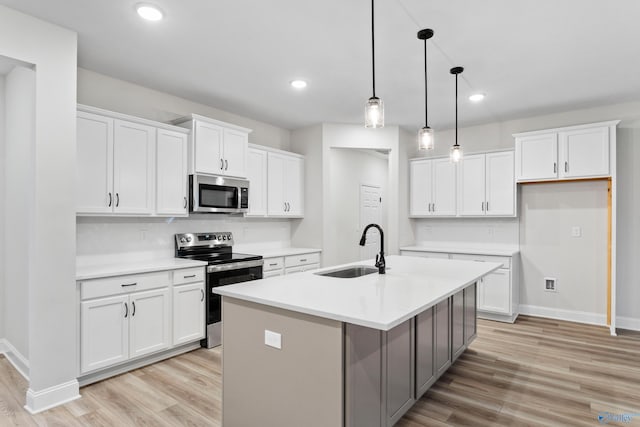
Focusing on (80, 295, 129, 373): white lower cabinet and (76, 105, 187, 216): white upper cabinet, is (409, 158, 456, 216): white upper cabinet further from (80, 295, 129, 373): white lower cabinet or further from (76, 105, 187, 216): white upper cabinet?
(80, 295, 129, 373): white lower cabinet

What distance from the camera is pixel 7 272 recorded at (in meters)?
3.37

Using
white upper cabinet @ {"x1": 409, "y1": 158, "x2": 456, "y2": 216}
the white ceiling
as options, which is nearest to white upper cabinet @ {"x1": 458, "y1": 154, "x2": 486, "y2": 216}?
white upper cabinet @ {"x1": 409, "y1": 158, "x2": 456, "y2": 216}

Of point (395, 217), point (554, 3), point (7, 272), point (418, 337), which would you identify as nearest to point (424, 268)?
point (418, 337)

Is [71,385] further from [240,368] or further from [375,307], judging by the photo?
[375,307]

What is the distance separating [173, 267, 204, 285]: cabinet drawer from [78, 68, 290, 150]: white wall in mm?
1662

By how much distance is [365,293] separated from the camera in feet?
6.53

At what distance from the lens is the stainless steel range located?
3.63 meters

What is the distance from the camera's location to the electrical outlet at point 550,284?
4.66 m

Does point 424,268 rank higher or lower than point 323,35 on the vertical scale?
lower

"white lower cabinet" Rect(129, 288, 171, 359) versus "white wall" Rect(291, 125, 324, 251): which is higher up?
"white wall" Rect(291, 125, 324, 251)

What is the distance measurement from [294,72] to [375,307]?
99.2 inches

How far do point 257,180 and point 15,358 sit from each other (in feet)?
9.62

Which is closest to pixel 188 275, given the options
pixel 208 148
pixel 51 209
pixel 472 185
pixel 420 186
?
pixel 51 209

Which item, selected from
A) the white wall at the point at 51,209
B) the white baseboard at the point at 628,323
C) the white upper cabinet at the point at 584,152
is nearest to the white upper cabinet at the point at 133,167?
the white wall at the point at 51,209
